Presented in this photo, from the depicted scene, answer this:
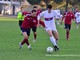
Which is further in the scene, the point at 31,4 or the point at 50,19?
the point at 31,4

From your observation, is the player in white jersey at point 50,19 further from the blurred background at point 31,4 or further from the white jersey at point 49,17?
the blurred background at point 31,4

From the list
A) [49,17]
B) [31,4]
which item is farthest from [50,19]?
[31,4]

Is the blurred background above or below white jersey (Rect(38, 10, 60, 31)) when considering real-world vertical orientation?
below

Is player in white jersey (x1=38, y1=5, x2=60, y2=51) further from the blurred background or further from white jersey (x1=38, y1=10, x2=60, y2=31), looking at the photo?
the blurred background

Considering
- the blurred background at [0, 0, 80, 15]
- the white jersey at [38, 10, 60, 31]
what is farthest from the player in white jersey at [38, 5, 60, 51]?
the blurred background at [0, 0, 80, 15]

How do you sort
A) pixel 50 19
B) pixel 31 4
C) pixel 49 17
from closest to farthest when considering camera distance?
pixel 49 17 < pixel 50 19 < pixel 31 4

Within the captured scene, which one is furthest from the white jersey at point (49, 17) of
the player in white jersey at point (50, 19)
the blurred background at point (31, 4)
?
the blurred background at point (31, 4)

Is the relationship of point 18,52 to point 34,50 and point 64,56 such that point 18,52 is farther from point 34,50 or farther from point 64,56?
point 64,56

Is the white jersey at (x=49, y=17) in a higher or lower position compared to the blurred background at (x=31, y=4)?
higher

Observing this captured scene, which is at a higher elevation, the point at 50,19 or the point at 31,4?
A: the point at 50,19

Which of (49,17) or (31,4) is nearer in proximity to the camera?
(49,17)

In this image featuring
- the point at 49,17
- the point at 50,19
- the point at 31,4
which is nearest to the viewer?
the point at 49,17

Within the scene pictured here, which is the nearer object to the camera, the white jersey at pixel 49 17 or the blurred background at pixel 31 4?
the white jersey at pixel 49 17

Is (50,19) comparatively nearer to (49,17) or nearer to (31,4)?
(49,17)
